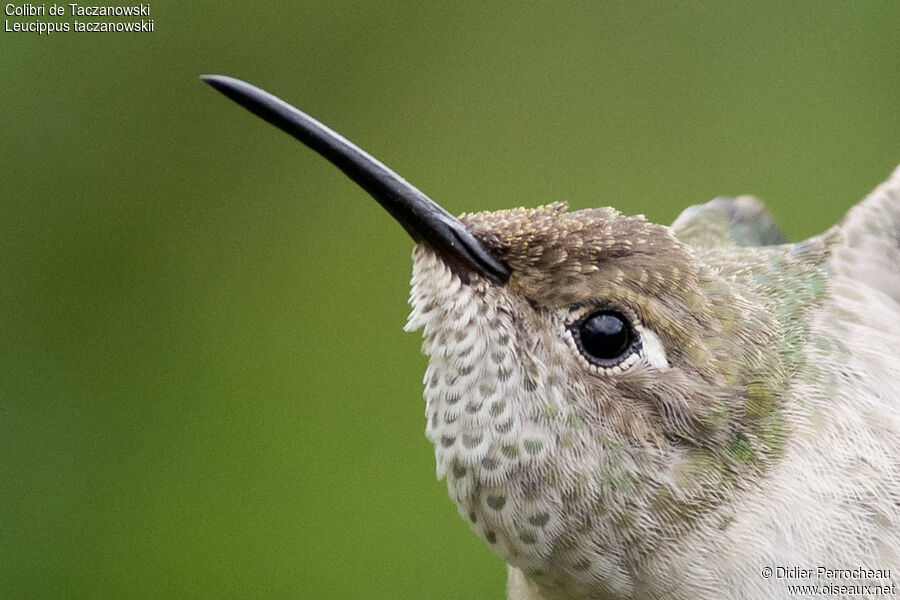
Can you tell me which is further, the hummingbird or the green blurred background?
the green blurred background

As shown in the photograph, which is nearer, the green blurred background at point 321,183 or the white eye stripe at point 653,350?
the white eye stripe at point 653,350

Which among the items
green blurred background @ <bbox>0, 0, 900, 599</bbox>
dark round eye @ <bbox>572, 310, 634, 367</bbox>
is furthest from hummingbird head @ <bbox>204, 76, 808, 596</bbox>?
green blurred background @ <bbox>0, 0, 900, 599</bbox>

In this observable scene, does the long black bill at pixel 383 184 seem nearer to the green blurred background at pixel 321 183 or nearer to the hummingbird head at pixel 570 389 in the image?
the hummingbird head at pixel 570 389

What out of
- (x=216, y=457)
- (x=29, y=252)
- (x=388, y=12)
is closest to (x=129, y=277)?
(x=29, y=252)

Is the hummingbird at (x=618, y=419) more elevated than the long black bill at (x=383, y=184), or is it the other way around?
the long black bill at (x=383, y=184)

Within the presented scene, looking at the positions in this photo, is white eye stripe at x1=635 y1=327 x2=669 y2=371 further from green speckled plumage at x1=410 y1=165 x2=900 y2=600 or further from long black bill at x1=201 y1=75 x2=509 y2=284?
long black bill at x1=201 y1=75 x2=509 y2=284

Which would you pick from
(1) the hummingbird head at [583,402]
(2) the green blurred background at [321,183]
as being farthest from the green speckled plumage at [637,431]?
(2) the green blurred background at [321,183]

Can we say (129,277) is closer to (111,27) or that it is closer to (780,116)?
(111,27)
